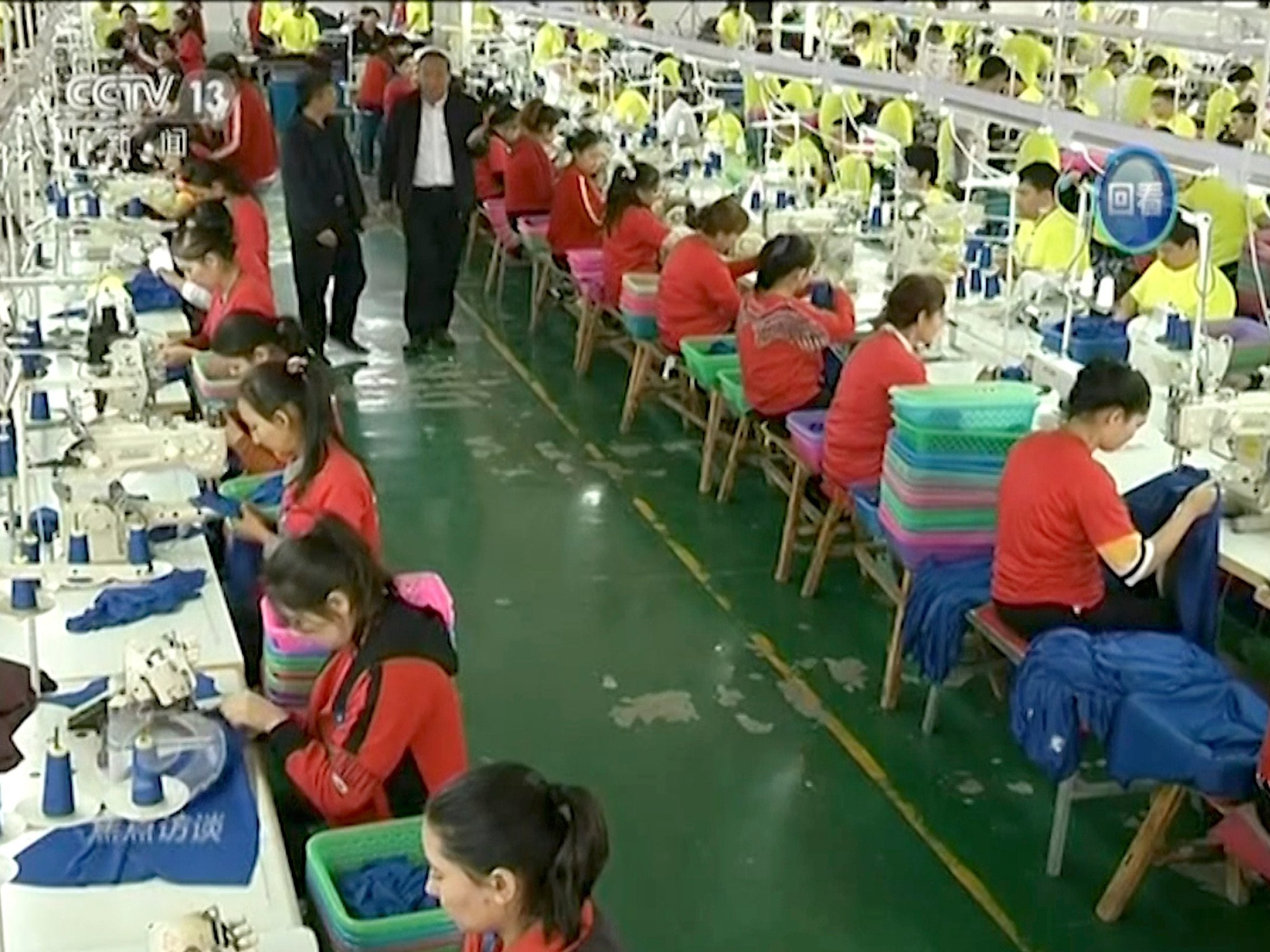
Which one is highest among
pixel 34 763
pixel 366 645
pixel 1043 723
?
pixel 366 645

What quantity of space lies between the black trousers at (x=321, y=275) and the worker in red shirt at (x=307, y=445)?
4.25m

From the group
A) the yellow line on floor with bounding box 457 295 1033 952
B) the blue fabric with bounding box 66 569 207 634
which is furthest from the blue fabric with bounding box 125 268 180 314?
the blue fabric with bounding box 66 569 207 634

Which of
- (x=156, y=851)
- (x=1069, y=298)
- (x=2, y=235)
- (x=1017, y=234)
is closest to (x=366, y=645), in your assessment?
(x=156, y=851)

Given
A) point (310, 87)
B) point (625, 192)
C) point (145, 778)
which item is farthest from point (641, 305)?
point (145, 778)

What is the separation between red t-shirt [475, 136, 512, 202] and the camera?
973 cm

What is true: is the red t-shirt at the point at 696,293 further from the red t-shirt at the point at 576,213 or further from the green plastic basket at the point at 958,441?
the green plastic basket at the point at 958,441

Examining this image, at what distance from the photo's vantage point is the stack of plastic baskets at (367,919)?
255 cm

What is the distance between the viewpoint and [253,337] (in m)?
4.74

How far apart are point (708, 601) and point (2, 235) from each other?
2.52m

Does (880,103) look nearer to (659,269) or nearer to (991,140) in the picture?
(991,140)

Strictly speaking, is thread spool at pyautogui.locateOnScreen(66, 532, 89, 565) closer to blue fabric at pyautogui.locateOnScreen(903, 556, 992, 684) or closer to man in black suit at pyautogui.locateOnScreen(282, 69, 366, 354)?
blue fabric at pyautogui.locateOnScreen(903, 556, 992, 684)

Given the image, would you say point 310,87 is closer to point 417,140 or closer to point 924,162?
point 417,140

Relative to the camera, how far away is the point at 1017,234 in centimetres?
692

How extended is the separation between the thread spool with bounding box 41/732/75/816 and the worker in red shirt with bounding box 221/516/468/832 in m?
0.33
